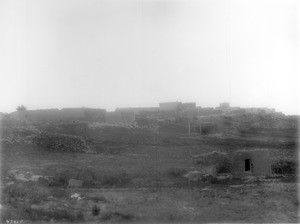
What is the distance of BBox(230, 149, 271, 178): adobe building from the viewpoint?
49.4 feet

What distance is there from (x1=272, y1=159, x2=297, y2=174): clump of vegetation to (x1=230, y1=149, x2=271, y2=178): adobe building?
164cm

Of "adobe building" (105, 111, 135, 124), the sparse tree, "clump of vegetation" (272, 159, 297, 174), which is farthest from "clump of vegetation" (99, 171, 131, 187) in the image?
the sparse tree

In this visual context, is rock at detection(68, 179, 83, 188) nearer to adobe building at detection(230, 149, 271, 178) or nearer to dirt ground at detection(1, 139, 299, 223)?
dirt ground at detection(1, 139, 299, 223)

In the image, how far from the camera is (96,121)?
2402 centimetres

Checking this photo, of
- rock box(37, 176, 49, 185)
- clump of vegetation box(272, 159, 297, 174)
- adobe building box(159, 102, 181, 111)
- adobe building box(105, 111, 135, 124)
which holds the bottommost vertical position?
clump of vegetation box(272, 159, 297, 174)

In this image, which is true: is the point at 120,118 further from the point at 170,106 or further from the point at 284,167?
the point at 284,167

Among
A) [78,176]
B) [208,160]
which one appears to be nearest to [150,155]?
[208,160]

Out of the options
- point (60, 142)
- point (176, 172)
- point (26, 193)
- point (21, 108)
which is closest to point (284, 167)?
point (176, 172)

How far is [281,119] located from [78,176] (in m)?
17.2

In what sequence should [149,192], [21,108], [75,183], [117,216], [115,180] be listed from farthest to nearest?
[21,108]
[115,180]
[75,183]
[149,192]
[117,216]

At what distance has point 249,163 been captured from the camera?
15.2 m

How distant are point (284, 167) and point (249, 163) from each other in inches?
110

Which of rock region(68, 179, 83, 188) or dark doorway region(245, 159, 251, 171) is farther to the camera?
dark doorway region(245, 159, 251, 171)

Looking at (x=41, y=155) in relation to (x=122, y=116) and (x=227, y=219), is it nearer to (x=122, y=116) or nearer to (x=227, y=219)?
(x=122, y=116)
